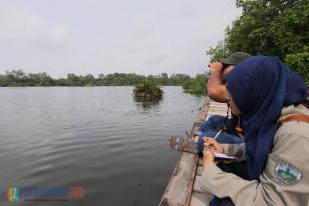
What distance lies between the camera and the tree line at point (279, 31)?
15.1m

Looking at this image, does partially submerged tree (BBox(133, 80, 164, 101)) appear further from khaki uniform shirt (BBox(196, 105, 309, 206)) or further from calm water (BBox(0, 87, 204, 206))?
khaki uniform shirt (BBox(196, 105, 309, 206))

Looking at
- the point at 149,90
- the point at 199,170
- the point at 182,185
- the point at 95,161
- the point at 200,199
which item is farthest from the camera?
the point at 149,90

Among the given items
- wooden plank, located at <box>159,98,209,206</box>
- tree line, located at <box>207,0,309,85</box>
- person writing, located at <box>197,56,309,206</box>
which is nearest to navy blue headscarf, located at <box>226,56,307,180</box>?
person writing, located at <box>197,56,309,206</box>

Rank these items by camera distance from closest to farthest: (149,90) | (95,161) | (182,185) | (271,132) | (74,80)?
(271,132) < (182,185) < (95,161) < (149,90) < (74,80)

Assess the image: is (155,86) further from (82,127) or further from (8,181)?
(8,181)

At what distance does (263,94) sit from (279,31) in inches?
678

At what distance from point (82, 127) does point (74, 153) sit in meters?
4.55

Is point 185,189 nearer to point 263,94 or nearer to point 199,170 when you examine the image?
point 199,170

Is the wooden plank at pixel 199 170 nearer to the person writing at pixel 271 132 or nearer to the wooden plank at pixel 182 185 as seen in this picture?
the wooden plank at pixel 182 185

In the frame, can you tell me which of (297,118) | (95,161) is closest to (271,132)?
(297,118)

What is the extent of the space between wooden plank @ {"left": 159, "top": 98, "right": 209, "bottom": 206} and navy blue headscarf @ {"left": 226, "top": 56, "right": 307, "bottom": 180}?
144 centimetres

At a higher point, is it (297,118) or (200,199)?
(297,118)

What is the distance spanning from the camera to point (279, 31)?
1641 centimetres

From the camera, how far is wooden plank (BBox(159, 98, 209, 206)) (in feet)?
9.86
